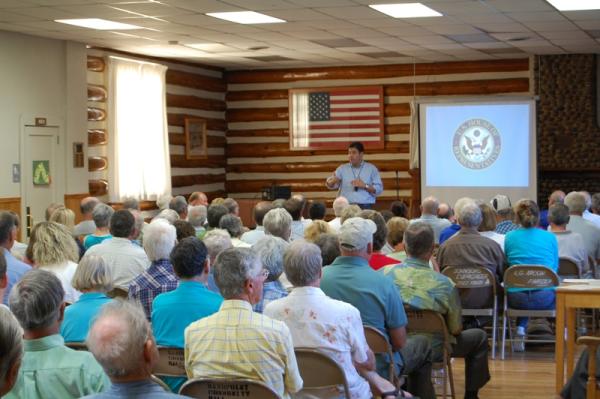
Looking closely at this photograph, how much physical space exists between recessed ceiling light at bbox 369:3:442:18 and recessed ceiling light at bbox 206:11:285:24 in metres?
1.30

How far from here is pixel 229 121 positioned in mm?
19000

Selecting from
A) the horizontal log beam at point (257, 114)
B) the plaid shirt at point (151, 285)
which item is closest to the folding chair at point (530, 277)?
the plaid shirt at point (151, 285)

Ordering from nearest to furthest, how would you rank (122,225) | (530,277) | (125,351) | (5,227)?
(125,351) → (5,227) → (122,225) → (530,277)

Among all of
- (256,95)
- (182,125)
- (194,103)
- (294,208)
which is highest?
(256,95)

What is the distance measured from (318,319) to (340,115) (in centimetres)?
1359

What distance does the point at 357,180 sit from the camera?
13797mm

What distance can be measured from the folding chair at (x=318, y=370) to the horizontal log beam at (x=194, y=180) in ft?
41.3

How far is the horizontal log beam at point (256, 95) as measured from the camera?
18.4m

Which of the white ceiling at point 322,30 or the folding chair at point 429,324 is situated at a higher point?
the white ceiling at point 322,30

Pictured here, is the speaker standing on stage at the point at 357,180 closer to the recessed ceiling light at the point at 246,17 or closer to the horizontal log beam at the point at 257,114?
the recessed ceiling light at the point at 246,17

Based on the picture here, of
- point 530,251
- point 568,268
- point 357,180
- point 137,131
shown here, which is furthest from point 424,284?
point 137,131

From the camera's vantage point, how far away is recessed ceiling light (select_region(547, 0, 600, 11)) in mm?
10984

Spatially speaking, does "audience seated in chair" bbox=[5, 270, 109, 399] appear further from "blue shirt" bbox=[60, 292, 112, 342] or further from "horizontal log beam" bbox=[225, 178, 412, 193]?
"horizontal log beam" bbox=[225, 178, 412, 193]

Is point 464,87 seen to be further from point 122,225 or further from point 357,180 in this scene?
point 122,225
